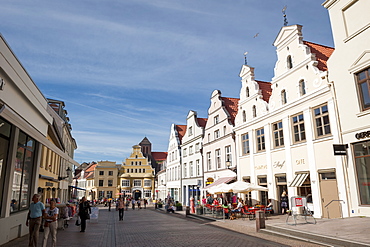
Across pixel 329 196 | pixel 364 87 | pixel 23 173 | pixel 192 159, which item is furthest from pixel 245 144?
pixel 23 173

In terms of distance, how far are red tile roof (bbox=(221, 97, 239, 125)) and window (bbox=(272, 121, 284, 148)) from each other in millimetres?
7613

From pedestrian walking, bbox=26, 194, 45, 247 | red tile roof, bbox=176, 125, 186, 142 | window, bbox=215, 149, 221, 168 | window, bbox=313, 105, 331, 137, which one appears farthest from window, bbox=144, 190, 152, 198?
pedestrian walking, bbox=26, 194, 45, 247

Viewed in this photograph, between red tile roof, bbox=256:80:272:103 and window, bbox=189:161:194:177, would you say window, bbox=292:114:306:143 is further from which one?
window, bbox=189:161:194:177

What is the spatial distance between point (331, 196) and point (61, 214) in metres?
14.6

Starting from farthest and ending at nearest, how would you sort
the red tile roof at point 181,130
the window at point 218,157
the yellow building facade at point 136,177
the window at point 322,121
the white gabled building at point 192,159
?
the yellow building facade at point 136,177 → the red tile roof at point 181,130 → the white gabled building at point 192,159 → the window at point 218,157 → the window at point 322,121

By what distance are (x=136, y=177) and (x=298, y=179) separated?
55.9 metres

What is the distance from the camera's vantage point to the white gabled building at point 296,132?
15883 mm

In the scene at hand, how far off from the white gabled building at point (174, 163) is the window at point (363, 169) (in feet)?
100

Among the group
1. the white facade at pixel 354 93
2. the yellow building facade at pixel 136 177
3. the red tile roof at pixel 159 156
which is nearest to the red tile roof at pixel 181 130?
the yellow building facade at pixel 136 177

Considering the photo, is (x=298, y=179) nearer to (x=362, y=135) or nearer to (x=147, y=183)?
(x=362, y=135)

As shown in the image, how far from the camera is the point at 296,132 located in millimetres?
18625

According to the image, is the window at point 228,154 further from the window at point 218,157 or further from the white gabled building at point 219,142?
the window at point 218,157

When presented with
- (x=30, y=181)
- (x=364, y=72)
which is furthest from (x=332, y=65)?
(x=30, y=181)

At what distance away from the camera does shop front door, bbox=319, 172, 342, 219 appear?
50.0 ft
